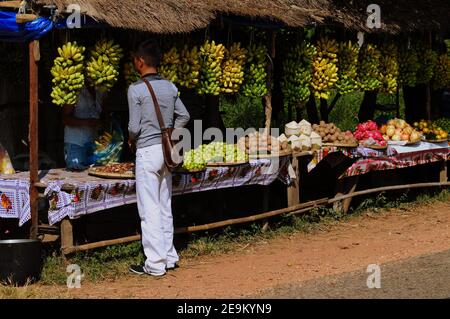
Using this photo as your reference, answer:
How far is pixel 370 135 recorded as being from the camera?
11.8 m

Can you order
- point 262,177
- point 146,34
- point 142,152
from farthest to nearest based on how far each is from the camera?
point 262,177
point 146,34
point 142,152

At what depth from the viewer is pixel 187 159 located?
940 centimetres

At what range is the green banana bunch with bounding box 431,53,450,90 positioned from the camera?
542 inches

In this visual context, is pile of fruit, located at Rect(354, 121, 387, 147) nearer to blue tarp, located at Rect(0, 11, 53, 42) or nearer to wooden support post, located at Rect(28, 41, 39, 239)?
wooden support post, located at Rect(28, 41, 39, 239)

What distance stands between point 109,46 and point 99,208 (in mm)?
1574

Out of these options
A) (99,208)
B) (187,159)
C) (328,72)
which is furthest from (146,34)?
(328,72)

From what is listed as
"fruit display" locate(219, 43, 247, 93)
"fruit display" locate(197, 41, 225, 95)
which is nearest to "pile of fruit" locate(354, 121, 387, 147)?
"fruit display" locate(219, 43, 247, 93)

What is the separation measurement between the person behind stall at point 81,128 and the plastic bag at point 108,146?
7 cm

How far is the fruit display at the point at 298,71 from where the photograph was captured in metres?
11.4

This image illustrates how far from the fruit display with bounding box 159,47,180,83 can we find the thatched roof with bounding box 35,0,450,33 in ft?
1.37

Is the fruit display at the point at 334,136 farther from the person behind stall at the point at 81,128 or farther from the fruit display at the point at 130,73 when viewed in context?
the person behind stall at the point at 81,128

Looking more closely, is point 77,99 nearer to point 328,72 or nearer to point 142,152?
point 142,152

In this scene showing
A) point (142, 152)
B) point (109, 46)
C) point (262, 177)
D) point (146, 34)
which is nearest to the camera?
point (142, 152)

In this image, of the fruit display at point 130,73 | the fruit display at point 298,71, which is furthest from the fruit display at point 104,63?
the fruit display at point 298,71
